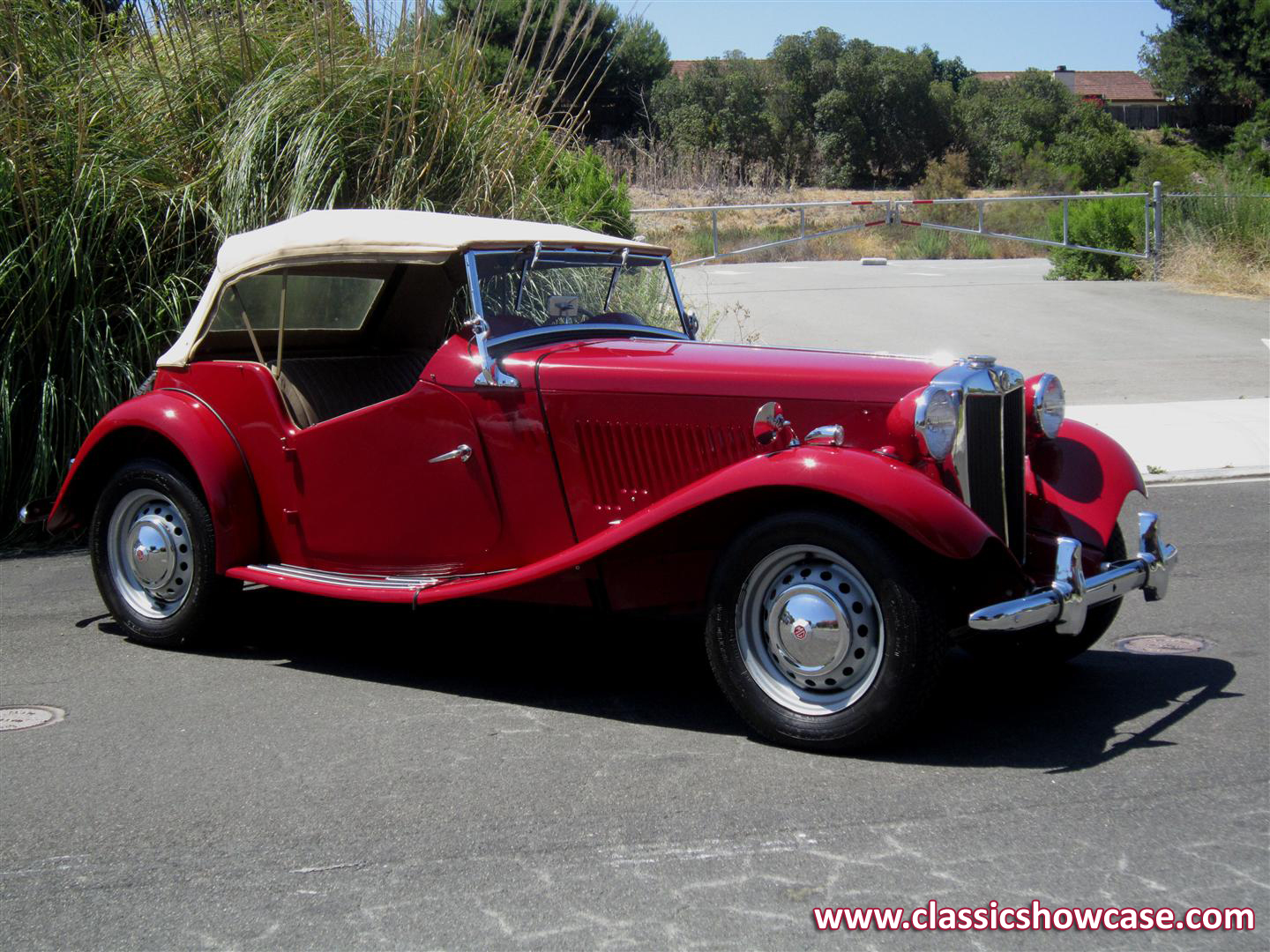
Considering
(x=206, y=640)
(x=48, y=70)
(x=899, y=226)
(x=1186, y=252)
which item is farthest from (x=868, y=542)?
(x=899, y=226)

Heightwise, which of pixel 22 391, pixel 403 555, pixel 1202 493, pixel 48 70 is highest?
pixel 48 70

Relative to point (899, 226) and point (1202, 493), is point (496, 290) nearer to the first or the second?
point (1202, 493)

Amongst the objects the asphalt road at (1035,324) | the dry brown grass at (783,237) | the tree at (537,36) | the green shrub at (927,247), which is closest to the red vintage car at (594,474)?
the tree at (537,36)

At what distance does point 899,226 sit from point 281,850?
23.0m

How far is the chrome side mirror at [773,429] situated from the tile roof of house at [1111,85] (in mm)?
67259

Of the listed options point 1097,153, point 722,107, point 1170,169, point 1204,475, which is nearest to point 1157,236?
point 1204,475

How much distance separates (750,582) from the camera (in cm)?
396

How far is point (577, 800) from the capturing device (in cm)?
361

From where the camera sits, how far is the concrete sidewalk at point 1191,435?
842 centimetres

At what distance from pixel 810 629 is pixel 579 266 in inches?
77.9

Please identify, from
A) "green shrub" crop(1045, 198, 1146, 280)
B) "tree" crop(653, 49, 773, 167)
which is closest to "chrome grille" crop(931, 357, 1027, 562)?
"green shrub" crop(1045, 198, 1146, 280)

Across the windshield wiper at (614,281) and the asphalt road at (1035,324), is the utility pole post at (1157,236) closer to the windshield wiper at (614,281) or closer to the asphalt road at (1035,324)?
the asphalt road at (1035,324)

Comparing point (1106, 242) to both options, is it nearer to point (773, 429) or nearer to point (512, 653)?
point (512, 653)

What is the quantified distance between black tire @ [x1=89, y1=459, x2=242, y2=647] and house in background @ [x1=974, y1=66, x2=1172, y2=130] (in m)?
59.5
